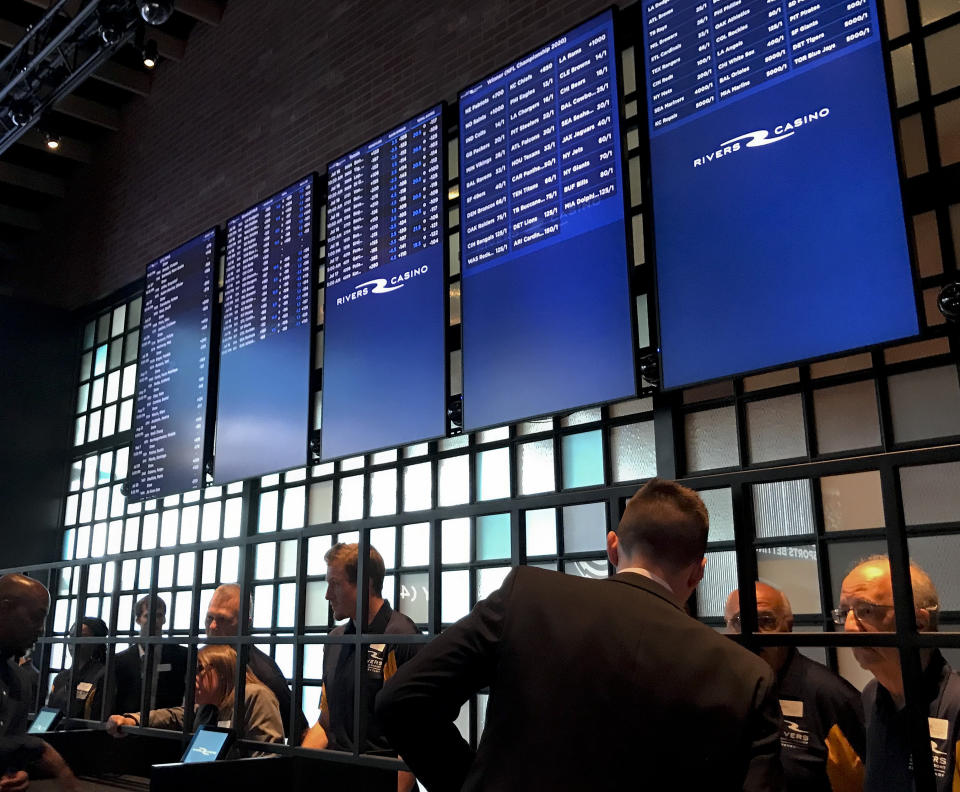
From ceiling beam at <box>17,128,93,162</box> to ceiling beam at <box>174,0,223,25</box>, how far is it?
2056 mm

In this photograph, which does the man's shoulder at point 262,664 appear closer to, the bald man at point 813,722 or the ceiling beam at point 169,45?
the bald man at point 813,722

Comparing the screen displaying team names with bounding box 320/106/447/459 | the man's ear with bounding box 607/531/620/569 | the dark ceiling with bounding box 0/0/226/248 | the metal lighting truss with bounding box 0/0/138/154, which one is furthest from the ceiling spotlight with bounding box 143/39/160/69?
the man's ear with bounding box 607/531/620/569

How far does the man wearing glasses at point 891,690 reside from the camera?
1.63 m

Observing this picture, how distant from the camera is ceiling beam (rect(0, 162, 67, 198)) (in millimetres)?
8305

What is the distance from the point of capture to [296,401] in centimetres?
491

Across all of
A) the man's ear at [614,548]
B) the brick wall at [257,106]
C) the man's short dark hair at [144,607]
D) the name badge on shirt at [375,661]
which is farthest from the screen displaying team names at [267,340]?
the man's ear at [614,548]

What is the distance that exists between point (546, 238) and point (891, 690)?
2.36m

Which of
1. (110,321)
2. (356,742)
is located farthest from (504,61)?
(110,321)

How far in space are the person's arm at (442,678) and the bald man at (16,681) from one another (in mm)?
1625

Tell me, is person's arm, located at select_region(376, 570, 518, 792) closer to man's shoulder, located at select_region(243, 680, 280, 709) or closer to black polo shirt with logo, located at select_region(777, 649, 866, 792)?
black polo shirt with logo, located at select_region(777, 649, 866, 792)

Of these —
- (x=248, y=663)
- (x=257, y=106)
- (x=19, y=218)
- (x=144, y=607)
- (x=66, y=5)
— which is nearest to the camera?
(x=248, y=663)

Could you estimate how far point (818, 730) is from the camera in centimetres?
214

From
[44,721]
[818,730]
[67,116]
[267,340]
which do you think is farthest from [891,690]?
[67,116]

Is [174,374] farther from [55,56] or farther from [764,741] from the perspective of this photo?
[764,741]
